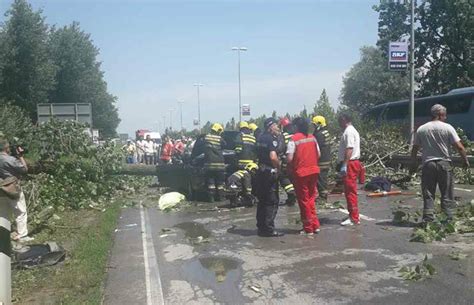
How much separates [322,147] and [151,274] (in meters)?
5.92

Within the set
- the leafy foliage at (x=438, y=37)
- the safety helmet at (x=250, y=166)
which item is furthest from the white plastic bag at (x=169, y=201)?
the leafy foliage at (x=438, y=37)

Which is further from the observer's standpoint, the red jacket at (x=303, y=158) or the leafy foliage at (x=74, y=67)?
the leafy foliage at (x=74, y=67)

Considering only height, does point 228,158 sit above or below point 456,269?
above

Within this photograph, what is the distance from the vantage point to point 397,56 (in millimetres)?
20859

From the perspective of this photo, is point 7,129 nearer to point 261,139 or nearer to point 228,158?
point 228,158

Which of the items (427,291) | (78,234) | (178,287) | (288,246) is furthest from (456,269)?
(78,234)

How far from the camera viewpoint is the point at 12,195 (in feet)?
26.1

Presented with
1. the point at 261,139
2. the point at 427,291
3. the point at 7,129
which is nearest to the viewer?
the point at 427,291

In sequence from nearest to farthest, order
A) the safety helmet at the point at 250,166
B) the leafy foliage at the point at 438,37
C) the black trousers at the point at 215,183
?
the safety helmet at the point at 250,166
the black trousers at the point at 215,183
the leafy foliage at the point at 438,37

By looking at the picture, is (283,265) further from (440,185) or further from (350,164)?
(440,185)

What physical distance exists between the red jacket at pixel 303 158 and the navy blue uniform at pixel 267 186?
40 centimetres

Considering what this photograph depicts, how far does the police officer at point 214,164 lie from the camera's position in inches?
482

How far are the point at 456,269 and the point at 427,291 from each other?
3.03 feet

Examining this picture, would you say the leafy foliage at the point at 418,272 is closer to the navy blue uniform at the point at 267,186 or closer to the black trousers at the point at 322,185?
the navy blue uniform at the point at 267,186
